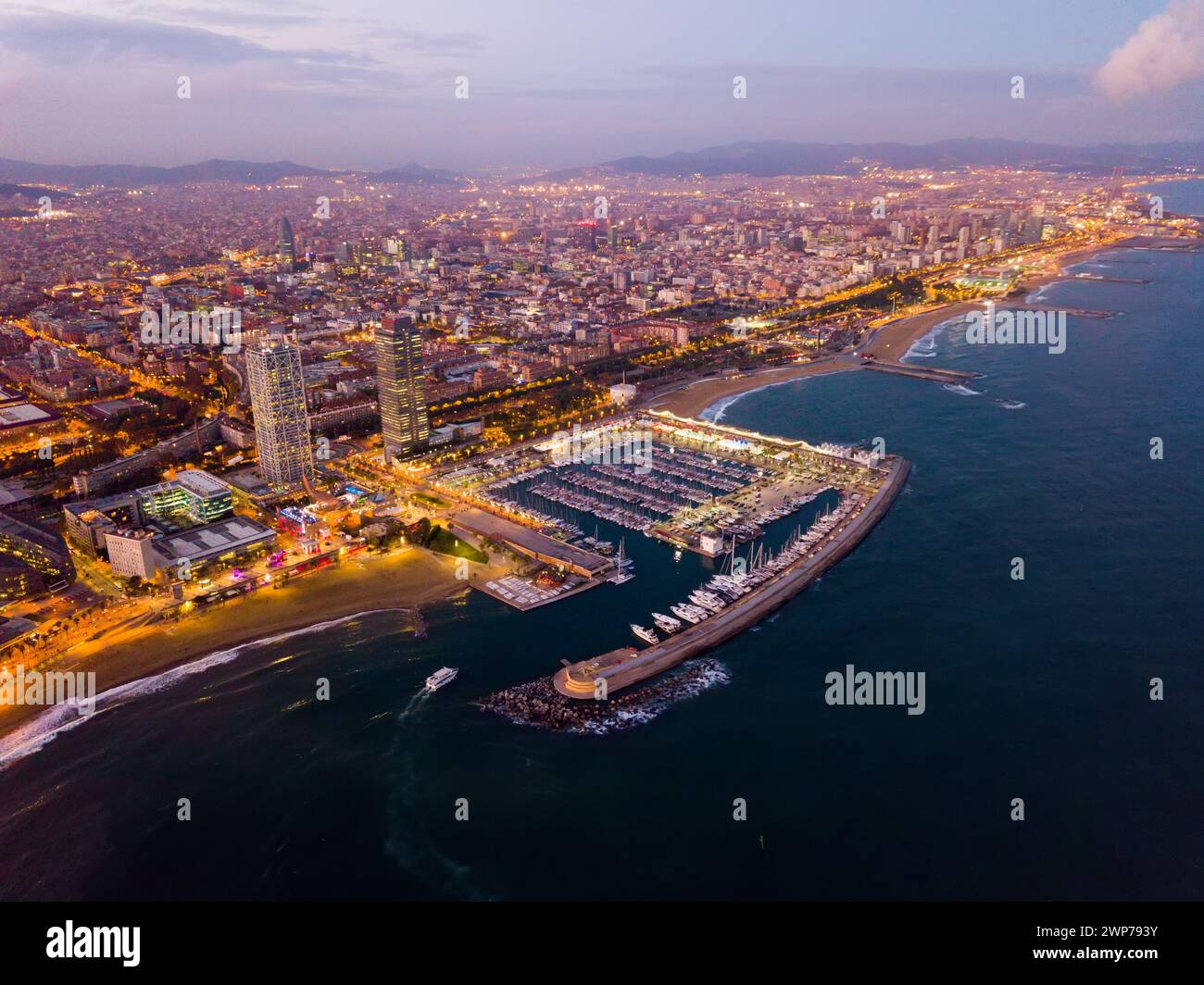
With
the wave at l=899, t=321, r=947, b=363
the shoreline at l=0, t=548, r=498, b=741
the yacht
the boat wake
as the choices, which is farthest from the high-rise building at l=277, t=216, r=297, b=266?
the boat wake

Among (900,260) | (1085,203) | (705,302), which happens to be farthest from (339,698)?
(1085,203)

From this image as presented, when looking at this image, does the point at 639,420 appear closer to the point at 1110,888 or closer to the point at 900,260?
the point at 1110,888

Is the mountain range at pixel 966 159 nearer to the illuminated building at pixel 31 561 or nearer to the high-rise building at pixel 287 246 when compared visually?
the high-rise building at pixel 287 246

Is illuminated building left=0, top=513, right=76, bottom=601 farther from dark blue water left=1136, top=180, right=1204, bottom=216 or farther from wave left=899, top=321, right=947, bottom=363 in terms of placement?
dark blue water left=1136, top=180, right=1204, bottom=216

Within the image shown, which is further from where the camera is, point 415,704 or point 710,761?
point 415,704

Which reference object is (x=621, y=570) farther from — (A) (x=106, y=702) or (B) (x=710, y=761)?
(A) (x=106, y=702)

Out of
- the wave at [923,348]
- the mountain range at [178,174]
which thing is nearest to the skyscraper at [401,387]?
the wave at [923,348]

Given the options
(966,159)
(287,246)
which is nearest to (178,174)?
(287,246)

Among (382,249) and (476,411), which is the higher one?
(382,249)
